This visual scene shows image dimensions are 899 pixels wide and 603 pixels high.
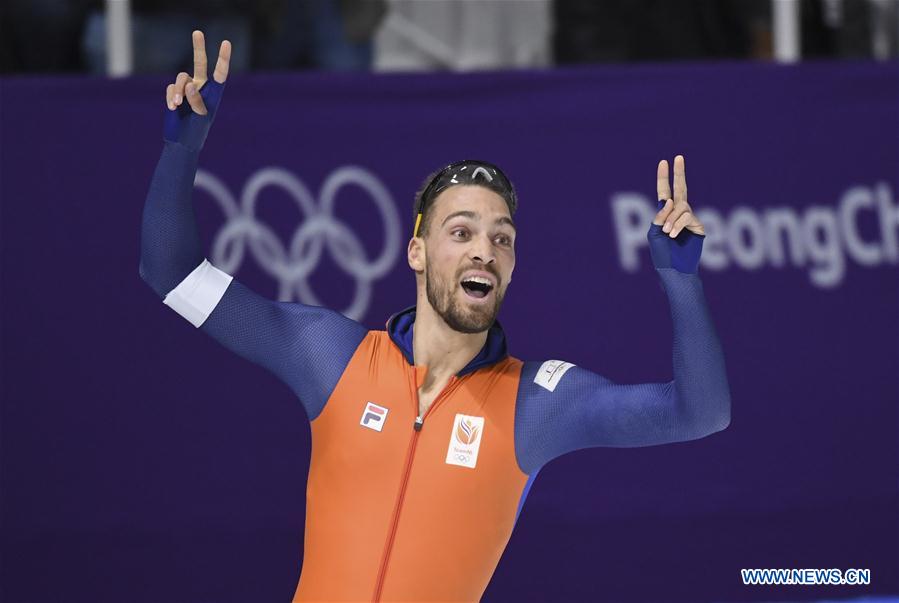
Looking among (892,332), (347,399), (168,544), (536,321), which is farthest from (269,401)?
(892,332)

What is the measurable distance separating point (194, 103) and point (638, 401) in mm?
1446

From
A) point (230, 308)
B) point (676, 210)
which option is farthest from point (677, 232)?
point (230, 308)

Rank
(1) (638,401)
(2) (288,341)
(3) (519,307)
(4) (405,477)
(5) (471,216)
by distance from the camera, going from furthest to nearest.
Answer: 1. (3) (519,307)
2. (2) (288,341)
3. (5) (471,216)
4. (4) (405,477)
5. (1) (638,401)

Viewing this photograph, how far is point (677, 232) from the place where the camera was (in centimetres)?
355

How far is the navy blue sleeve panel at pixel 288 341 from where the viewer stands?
4.00m

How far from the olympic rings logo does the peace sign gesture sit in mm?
2202

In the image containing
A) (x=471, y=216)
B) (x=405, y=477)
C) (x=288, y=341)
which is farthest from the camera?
(x=288, y=341)

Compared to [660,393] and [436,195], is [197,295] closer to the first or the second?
[436,195]

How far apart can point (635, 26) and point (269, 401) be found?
2599 mm

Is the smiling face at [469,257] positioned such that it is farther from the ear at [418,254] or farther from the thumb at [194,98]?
the thumb at [194,98]

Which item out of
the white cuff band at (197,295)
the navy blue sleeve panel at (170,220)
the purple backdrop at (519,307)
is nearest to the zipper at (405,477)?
the white cuff band at (197,295)

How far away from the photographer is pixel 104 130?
6.16 metres

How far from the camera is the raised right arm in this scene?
3.94 metres

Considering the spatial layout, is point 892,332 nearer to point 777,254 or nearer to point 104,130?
point 777,254
